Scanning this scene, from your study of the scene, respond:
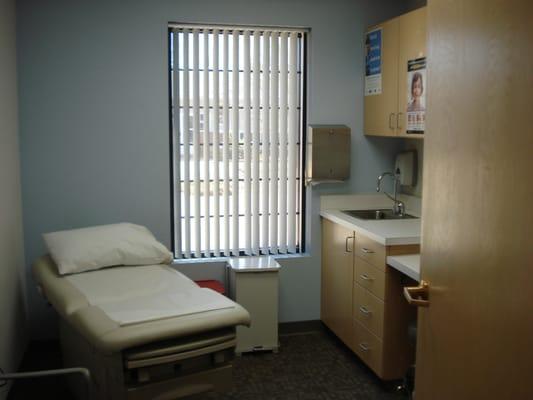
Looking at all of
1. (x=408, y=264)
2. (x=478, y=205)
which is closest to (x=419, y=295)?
(x=478, y=205)

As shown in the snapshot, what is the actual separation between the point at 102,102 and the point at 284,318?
2036mm

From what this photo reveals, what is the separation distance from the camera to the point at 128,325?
2477 mm

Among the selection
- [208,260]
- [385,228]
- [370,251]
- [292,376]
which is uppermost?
[385,228]

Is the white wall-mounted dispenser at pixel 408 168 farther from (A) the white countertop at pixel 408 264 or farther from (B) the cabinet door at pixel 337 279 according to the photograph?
(A) the white countertop at pixel 408 264

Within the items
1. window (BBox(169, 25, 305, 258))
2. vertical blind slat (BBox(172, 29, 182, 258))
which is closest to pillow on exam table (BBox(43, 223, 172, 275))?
vertical blind slat (BBox(172, 29, 182, 258))

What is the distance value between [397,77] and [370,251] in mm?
1151

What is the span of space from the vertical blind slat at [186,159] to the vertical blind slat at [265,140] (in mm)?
545

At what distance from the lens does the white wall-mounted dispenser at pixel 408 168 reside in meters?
4.21

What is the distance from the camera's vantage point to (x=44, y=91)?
3896 millimetres

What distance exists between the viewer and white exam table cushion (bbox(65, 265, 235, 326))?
262 centimetres

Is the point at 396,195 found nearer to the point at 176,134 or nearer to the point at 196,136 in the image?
the point at 196,136

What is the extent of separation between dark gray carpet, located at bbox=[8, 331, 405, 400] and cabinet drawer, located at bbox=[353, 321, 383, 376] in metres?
0.11

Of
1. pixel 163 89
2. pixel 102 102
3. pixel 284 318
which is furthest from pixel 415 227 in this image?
pixel 102 102

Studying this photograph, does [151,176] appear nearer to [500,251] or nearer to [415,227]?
[415,227]
